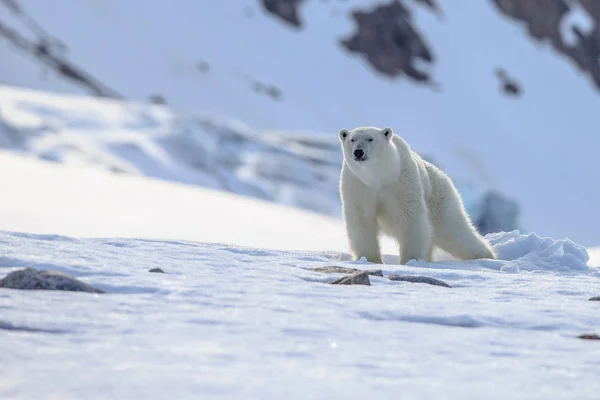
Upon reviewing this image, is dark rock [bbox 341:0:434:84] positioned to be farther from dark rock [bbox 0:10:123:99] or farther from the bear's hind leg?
the bear's hind leg

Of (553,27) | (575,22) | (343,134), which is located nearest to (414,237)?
(343,134)

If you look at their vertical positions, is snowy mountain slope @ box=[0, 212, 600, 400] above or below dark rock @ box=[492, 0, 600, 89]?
below

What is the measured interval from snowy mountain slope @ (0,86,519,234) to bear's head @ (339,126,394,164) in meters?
10.1

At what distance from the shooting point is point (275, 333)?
2.94 metres

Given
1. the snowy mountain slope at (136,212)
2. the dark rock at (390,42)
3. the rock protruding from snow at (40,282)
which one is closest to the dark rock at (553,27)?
the dark rock at (390,42)

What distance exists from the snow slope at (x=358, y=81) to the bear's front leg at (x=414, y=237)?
984 inches

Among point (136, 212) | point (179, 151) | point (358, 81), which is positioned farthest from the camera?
point (358, 81)

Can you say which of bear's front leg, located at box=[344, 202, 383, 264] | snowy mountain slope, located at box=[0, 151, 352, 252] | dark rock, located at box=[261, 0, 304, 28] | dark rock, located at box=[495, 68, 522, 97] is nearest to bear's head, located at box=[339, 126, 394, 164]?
bear's front leg, located at box=[344, 202, 383, 264]

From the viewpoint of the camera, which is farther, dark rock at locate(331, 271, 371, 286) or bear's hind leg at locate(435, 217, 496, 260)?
bear's hind leg at locate(435, 217, 496, 260)

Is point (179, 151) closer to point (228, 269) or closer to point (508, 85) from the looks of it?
point (228, 269)

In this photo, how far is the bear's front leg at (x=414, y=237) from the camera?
5.46m

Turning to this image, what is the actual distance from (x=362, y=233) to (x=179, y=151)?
12390 millimetres

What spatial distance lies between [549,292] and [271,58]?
1477 inches

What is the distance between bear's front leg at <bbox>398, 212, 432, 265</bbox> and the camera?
5465 mm
